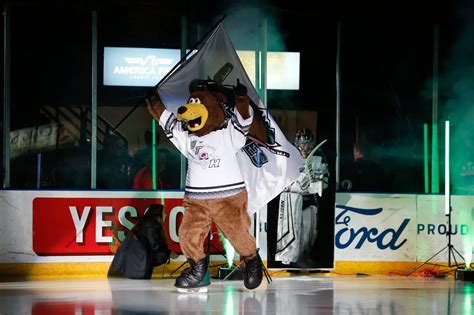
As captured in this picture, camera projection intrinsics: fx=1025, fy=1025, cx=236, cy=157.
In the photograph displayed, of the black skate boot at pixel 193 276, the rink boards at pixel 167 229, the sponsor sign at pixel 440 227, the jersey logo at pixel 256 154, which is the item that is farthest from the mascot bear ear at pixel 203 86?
the sponsor sign at pixel 440 227

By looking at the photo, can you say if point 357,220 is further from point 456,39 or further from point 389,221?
point 456,39

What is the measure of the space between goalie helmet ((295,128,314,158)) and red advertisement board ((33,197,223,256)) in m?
1.73

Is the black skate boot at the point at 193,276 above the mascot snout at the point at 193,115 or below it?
below

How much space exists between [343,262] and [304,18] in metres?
3.60

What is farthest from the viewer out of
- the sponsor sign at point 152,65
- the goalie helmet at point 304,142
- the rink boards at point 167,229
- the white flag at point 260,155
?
the sponsor sign at point 152,65

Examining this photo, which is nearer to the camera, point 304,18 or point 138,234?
point 138,234

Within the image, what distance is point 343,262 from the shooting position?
13.8m

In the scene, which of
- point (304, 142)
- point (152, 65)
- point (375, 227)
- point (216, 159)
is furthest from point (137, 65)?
point (216, 159)

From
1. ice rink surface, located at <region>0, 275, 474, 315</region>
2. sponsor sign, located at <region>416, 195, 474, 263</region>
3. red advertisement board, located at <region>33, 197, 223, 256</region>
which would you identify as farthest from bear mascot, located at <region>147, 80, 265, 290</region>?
sponsor sign, located at <region>416, 195, 474, 263</region>

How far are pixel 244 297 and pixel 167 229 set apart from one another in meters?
3.51

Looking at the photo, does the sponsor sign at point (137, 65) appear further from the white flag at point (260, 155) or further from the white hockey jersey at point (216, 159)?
the white hockey jersey at point (216, 159)

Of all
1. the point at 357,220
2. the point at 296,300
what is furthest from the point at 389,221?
the point at 296,300

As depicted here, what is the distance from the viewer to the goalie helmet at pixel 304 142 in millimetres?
13320

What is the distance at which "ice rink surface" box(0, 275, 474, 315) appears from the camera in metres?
9.19
